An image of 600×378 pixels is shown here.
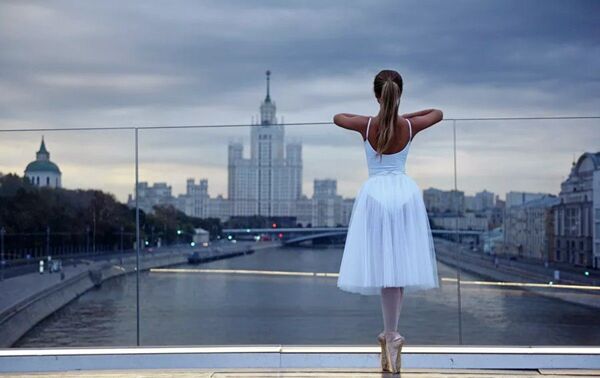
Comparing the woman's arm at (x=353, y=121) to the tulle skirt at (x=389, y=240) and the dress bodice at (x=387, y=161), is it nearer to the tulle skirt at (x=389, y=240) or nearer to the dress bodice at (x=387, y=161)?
the dress bodice at (x=387, y=161)

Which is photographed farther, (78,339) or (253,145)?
(253,145)

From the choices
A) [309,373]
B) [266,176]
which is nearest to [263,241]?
[266,176]

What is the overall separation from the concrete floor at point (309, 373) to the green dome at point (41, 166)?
156 cm

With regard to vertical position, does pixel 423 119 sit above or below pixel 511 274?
above

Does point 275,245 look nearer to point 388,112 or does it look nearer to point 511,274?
point 511,274

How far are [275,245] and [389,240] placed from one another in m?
2.40

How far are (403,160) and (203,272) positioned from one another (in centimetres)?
234

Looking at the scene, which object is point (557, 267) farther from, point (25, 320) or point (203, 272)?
point (25, 320)

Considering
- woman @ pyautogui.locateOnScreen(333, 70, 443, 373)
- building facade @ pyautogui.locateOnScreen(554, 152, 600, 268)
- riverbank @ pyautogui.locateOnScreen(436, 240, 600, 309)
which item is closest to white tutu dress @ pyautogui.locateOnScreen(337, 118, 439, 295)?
woman @ pyautogui.locateOnScreen(333, 70, 443, 373)

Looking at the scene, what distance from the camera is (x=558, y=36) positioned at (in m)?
5.57

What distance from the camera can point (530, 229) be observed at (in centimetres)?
493

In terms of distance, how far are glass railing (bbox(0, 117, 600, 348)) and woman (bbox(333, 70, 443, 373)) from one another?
5.10 ft

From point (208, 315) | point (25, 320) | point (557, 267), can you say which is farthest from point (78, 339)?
A: point (557, 267)

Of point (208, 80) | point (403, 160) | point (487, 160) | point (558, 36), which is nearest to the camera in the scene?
point (403, 160)
